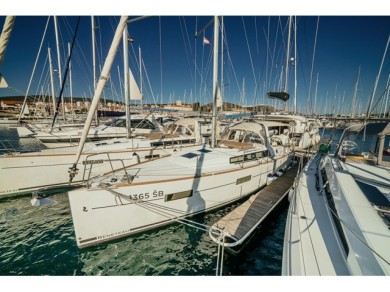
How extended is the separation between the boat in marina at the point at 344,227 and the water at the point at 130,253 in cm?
151

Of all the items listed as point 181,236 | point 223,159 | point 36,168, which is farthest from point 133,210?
point 36,168

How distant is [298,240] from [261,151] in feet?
15.7

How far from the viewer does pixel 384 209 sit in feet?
11.7

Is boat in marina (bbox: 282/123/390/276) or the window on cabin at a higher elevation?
the window on cabin

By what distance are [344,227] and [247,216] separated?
→ 3.10 metres

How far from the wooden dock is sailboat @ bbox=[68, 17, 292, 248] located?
26.9 inches

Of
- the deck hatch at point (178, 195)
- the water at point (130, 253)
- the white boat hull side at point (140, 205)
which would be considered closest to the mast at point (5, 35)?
the white boat hull side at point (140, 205)

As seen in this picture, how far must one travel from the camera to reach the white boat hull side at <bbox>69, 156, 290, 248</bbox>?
471 cm

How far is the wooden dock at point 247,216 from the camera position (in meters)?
5.19

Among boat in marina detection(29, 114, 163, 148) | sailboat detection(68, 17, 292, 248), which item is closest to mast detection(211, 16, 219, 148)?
sailboat detection(68, 17, 292, 248)

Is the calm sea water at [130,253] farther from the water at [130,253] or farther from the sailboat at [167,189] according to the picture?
the sailboat at [167,189]

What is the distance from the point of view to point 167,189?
542cm

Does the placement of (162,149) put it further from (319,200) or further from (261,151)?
(319,200)

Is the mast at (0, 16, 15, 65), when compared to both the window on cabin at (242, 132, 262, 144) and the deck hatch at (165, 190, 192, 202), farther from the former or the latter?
the window on cabin at (242, 132, 262, 144)
